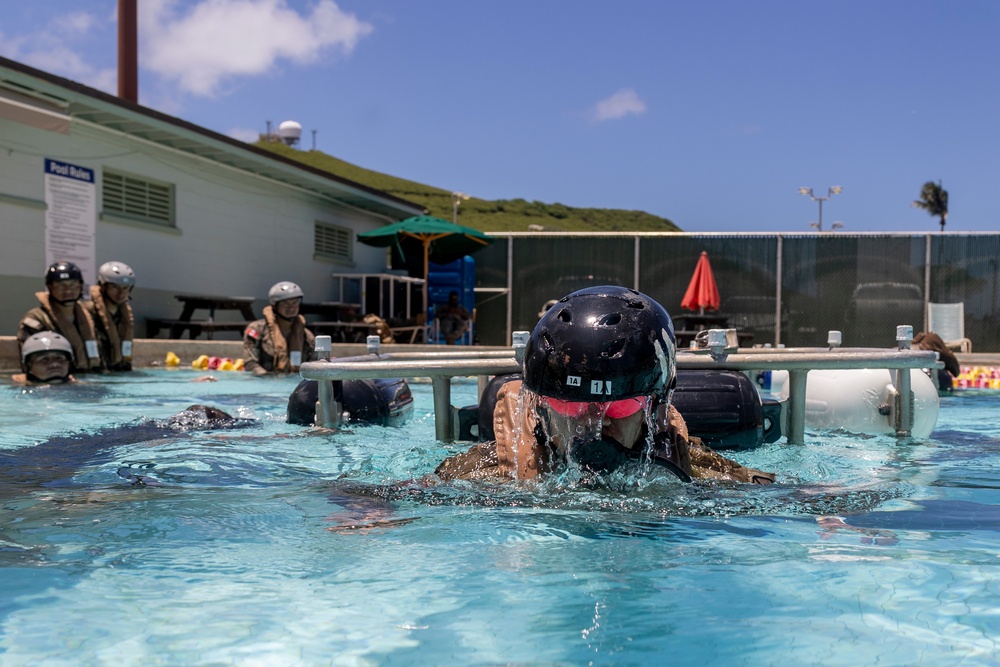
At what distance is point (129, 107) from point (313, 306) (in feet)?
17.5

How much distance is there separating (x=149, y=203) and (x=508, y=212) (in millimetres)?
87338

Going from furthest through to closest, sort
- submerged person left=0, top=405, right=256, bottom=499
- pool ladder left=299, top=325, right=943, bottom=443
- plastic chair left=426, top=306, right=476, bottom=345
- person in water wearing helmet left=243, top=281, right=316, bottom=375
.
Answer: plastic chair left=426, top=306, right=476, bottom=345 → person in water wearing helmet left=243, top=281, right=316, bottom=375 → pool ladder left=299, top=325, right=943, bottom=443 → submerged person left=0, top=405, right=256, bottom=499

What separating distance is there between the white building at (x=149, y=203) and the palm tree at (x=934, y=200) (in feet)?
263

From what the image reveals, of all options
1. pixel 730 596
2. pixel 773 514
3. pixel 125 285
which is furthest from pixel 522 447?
pixel 125 285

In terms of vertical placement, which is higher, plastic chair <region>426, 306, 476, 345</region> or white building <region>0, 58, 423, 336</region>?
white building <region>0, 58, 423, 336</region>

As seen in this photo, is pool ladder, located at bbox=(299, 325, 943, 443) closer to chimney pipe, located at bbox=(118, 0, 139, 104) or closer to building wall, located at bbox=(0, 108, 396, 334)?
building wall, located at bbox=(0, 108, 396, 334)

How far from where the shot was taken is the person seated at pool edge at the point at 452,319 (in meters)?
20.9

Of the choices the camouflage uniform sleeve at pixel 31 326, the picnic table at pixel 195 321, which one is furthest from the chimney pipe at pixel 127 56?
the camouflage uniform sleeve at pixel 31 326

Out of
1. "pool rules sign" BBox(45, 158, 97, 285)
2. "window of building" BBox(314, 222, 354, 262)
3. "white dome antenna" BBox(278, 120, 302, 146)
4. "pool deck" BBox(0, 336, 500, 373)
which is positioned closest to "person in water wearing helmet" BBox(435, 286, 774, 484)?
"pool deck" BBox(0, 336, 500, 373)

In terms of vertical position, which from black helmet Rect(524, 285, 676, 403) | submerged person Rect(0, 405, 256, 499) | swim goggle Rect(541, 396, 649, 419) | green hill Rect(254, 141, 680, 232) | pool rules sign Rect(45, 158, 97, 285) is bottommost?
submerged person Rect(0, 405, 256, 499)

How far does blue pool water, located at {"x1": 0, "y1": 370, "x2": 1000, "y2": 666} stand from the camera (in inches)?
92.7

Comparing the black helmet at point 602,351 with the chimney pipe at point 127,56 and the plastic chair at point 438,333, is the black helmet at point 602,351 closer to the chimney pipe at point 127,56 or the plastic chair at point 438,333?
the chimney pipe at point 127,56

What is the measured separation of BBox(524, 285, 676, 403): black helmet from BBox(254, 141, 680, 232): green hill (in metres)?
90.1

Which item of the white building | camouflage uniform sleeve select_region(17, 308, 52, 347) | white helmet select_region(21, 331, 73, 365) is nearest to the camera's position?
white helmet select_region(21, 331, 73, 365)
